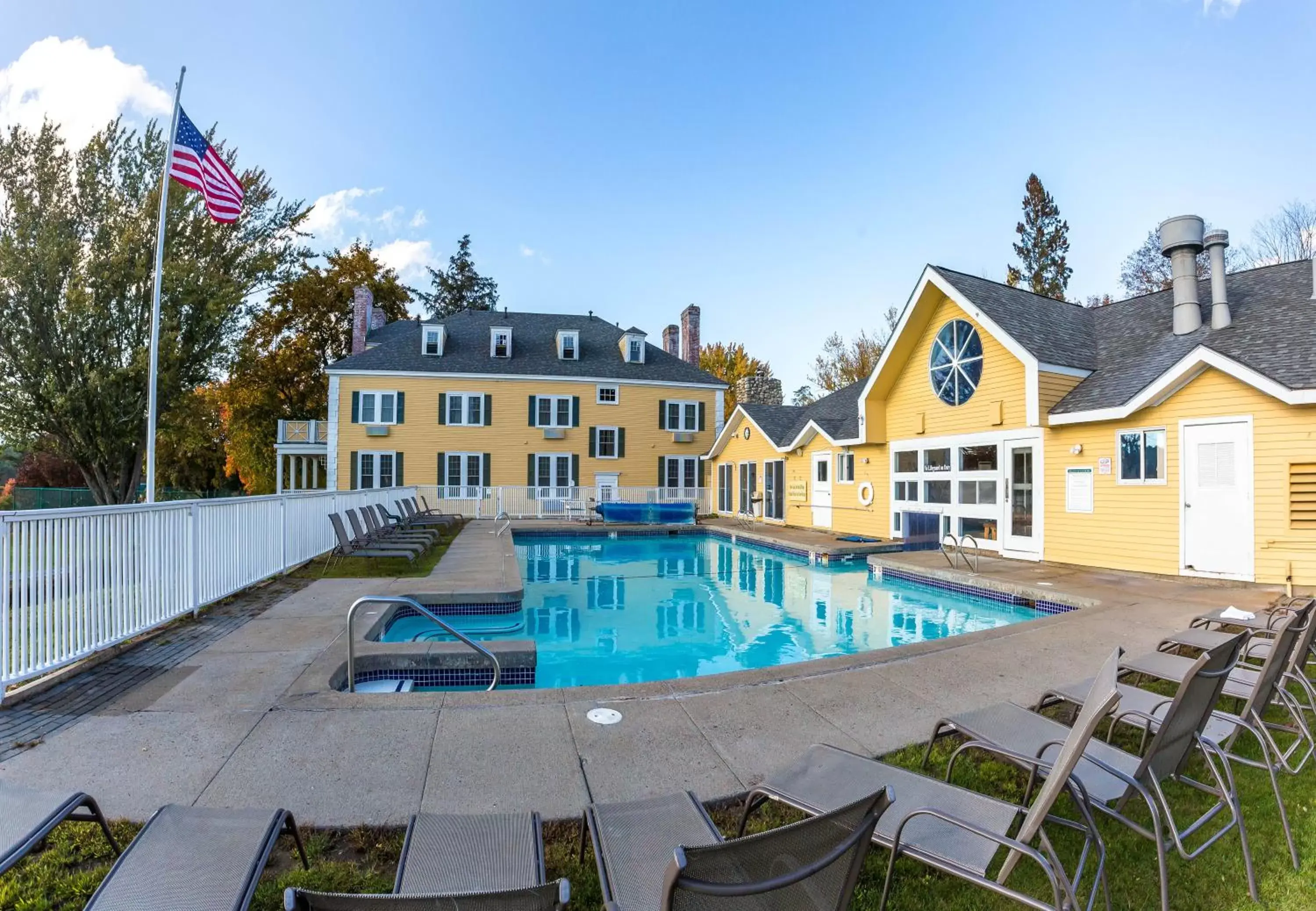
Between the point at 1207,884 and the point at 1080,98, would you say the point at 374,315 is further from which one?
the point at 1207,884

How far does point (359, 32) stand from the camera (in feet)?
41.1

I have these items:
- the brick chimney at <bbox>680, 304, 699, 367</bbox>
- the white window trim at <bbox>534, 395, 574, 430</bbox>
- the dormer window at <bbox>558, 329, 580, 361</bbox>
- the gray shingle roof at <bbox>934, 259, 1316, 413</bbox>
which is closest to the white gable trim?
the gray shingle roof at <bbox>934, 259, 1316, 413</bbox>

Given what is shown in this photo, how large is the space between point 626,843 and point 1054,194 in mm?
40803

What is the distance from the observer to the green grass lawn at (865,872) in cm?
230

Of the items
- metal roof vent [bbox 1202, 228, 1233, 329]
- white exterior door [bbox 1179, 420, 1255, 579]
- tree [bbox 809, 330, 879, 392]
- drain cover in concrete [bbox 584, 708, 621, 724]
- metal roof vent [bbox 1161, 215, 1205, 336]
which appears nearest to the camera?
drain cover in concrete [bbox 584, 708, 621, 724]

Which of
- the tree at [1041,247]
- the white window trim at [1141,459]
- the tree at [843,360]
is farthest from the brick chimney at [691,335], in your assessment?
the white window trim at [1141,459]

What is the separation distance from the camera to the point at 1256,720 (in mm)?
3000

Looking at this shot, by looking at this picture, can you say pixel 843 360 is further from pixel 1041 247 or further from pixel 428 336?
pixel 428 336

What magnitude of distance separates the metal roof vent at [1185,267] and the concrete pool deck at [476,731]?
326 inches

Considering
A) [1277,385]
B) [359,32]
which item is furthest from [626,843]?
[359,32]

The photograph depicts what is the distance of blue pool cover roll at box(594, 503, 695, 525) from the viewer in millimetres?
21266

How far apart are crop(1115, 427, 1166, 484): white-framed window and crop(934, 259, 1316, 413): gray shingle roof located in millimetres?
633

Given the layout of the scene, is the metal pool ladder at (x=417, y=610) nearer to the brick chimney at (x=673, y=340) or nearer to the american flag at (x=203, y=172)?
the american flag at (x=203, y=172)

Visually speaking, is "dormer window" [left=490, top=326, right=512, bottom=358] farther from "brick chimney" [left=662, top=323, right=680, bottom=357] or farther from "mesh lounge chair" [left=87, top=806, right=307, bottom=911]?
"mesh lounge chair" [left=87, top=806, right=307, bottom=911]
